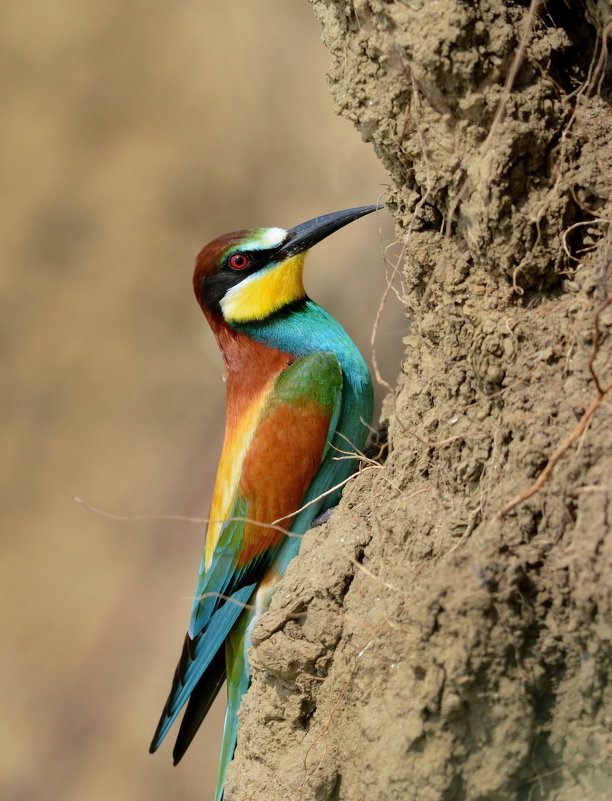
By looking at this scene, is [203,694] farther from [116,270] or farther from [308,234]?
[116,270]

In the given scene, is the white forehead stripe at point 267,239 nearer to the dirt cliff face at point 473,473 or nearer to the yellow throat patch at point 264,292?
the yellow throat patch at point 264,292

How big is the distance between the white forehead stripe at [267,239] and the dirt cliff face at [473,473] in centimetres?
96

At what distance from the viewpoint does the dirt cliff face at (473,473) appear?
4.50 ft

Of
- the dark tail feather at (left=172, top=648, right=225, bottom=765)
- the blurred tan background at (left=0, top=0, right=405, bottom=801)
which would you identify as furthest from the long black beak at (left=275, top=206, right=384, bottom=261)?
the blurred tan background at (left=0, top=0, right=405, bottom=801)

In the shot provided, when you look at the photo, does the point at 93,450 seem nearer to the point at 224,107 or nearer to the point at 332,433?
the point at 224,107

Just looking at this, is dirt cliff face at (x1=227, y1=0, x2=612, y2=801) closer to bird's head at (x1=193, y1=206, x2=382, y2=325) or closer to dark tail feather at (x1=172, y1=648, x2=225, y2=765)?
dark tail feather at (x1=172, y1=648, x2=225, y2=765)

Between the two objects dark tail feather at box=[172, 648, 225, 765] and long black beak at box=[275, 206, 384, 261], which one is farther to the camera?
long black beak at box=[275, 206, 384, 261]

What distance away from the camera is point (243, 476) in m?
2.63

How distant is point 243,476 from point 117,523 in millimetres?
3554

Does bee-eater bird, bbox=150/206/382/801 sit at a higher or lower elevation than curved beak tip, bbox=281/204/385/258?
lower

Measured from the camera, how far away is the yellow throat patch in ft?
9.42

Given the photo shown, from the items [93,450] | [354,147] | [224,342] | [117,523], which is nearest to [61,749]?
[117,523]

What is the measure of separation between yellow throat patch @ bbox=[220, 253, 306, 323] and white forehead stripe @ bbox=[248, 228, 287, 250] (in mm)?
71

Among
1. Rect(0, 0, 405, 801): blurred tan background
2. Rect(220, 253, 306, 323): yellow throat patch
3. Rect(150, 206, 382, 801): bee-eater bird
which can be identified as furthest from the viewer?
Rect(0, 0, 405, 801): blurred tan background
